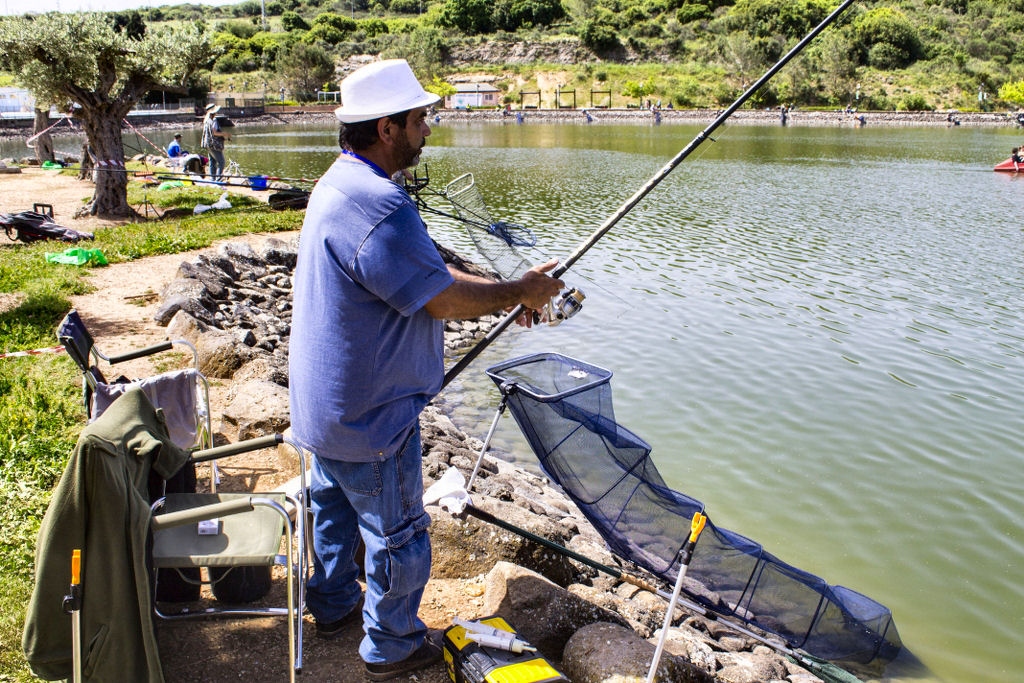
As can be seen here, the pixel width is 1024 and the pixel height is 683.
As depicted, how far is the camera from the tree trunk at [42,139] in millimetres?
25422

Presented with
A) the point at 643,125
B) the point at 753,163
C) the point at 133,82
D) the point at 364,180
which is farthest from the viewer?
the point at 643,125

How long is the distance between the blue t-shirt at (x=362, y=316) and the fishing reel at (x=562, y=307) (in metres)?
0.73

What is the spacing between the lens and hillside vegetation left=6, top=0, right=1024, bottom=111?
7969cm

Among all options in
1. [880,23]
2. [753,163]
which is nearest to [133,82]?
[753,163]

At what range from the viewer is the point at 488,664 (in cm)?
311

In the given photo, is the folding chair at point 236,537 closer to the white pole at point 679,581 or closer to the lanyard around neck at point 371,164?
the lanyard around neck at point 371,164

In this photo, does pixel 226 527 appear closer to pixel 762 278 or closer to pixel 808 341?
pixel 808 341

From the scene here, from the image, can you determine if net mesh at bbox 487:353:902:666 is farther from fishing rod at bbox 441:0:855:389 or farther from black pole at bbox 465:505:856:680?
fishing rod at bbox 441:0:855:389

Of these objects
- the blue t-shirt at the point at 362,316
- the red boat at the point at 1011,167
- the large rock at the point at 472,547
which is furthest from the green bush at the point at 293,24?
the blue t-shirt at the point at 362,316

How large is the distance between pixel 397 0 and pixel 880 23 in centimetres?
11138

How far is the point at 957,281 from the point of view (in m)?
13.4

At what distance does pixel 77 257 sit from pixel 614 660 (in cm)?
1010

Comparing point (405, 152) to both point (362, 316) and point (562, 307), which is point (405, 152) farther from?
point (562, 307)

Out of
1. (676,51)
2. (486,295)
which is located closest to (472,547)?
(486,295)
